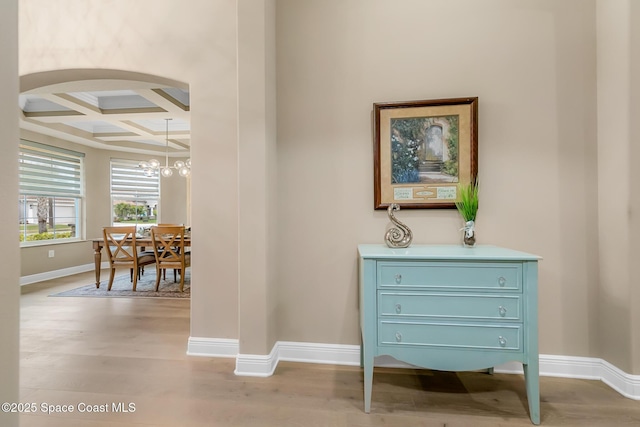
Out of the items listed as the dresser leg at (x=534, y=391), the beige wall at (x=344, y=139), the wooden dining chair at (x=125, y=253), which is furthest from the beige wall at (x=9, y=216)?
the wooden dining chair at (x=125, y=253)

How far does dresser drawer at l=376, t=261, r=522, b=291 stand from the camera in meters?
1.55

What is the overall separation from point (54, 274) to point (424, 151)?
21.5 feet

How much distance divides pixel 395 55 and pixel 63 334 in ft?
12.6

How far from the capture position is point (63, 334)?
2729 mm

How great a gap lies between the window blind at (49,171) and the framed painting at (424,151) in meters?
5.94

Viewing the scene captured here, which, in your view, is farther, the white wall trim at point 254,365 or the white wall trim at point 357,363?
the white wall trim at point 254,365

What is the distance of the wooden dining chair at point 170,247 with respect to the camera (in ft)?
13.6

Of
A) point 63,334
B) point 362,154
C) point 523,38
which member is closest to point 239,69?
point 362,154

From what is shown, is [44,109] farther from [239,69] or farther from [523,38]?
[523,38]

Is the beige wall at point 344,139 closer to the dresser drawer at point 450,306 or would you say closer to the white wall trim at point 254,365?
the white wall trim at point 254,365

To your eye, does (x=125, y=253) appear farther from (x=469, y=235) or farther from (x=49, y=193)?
(x=469, y=235)

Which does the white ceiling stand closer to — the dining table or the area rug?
the dining table

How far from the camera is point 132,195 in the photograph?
6.65m

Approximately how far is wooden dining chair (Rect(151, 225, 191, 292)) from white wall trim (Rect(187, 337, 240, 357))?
2159 mm
